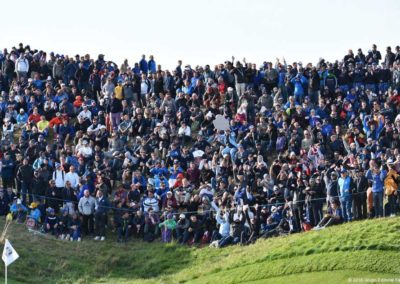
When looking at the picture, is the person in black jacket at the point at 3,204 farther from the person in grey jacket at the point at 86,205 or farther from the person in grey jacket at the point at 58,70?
the person in grey jacket at the point at 58,70

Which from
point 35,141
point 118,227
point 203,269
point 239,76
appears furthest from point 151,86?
point 203,269

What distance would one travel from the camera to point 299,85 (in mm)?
46750

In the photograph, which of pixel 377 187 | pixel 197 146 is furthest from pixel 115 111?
pixel 377 187

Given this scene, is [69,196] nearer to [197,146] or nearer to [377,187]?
[197,146]

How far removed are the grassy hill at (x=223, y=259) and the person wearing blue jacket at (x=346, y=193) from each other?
809mm

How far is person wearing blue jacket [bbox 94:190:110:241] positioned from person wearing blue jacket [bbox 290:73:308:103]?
11081 millimetres

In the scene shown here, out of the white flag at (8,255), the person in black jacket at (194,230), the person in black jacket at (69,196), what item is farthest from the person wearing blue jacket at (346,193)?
the white flag at (8,255)

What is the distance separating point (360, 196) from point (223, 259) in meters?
5.14

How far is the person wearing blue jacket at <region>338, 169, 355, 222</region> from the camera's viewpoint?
36031 mm

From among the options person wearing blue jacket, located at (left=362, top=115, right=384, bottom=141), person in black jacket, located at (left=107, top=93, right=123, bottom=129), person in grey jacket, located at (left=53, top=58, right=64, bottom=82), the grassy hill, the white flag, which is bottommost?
the grassy hill

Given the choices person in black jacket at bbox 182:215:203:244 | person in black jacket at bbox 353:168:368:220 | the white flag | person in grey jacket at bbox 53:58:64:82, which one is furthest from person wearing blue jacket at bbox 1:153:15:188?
person in black jacket at bbox 353:168:368:220

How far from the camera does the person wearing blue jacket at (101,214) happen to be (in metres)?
39.6

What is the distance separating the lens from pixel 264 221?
123 feet

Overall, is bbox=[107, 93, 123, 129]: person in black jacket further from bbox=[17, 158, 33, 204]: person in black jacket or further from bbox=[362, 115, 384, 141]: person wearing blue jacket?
bbox=[362, 115, 384, 141]: person wearing blue jacket
